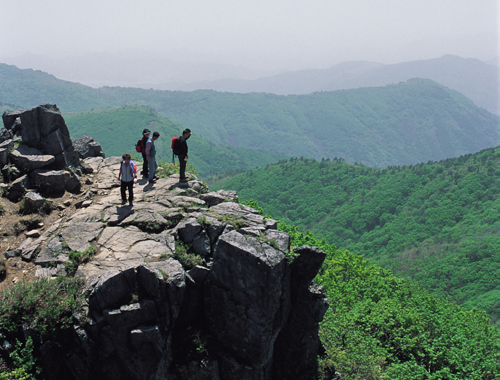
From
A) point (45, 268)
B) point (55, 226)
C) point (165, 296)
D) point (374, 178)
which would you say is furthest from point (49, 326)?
point (374, 178)

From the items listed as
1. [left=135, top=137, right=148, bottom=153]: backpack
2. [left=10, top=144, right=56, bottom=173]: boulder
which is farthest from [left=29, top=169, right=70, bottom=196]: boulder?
[left=135, top=137, right=148, bottom=153]: backpack

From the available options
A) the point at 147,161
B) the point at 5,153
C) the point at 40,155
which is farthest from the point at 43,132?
the point at 147,161

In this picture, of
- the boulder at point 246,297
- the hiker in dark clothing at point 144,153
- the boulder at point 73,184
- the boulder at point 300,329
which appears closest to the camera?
the boulder at point 246,297

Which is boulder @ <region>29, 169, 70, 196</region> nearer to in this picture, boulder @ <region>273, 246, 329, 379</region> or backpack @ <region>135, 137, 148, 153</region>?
backpack @ <region>135, 137, 148, 153</region>

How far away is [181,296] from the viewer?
13.7 meters

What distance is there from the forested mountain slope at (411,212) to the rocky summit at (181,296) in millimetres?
74901

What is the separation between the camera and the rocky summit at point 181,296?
12961 millimetres

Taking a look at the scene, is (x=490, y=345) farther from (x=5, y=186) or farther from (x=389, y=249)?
(x=389, y=249)

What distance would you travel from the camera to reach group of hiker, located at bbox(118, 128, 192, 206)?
1808 centimetres

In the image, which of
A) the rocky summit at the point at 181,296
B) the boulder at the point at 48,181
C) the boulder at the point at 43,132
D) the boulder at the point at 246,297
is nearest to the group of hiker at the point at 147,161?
the rocky summit at the point at 181,296

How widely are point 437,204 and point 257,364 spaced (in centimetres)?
14978

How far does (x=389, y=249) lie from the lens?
122 meters

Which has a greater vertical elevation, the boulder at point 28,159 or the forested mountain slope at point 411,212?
the boulder at point 28,159

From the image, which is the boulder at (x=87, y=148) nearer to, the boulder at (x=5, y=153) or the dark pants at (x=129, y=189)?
the boulder at (x=5, y=153)
